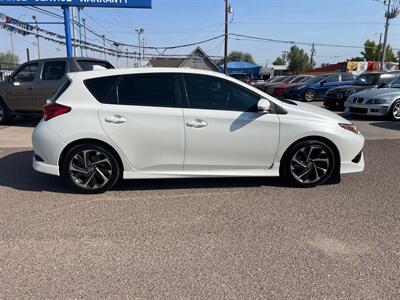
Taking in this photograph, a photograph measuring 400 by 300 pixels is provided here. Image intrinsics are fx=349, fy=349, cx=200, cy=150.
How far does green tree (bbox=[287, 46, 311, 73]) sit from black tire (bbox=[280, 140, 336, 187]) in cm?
11067

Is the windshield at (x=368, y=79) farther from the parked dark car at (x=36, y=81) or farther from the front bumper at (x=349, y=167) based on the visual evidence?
the front bumper at (x=349, y=167)

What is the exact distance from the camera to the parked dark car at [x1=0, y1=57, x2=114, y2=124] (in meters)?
9.23

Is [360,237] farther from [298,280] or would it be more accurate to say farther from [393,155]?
[393,155]

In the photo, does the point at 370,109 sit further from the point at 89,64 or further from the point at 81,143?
the point at 81,143

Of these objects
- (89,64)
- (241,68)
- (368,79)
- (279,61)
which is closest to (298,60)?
(279,61)

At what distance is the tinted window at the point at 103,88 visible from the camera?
4422 millimetres

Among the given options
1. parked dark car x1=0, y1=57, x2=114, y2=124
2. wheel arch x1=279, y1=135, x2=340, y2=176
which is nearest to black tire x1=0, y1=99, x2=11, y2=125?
parked dark car x1=0, y1=57, x2=114, y2=124

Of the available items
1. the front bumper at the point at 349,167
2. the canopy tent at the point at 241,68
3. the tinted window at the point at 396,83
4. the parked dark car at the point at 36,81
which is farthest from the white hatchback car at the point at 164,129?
the canopy tent at the point at 241,68

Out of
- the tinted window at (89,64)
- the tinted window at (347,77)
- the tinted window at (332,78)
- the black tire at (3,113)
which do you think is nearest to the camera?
the tinted window at (89,64)

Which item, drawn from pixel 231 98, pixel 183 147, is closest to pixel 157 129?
pixel 183 147

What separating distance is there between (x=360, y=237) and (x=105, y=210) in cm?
275

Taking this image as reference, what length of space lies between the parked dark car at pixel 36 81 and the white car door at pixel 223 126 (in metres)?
5.53

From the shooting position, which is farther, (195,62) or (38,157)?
(195,62)

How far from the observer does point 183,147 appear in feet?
14.6
